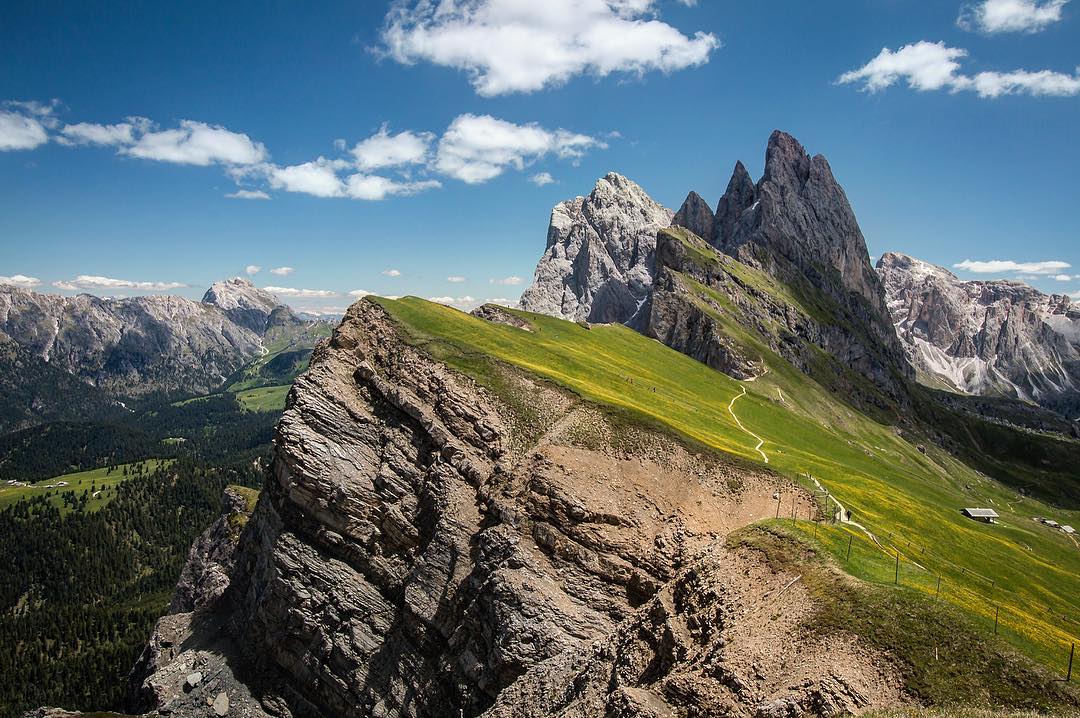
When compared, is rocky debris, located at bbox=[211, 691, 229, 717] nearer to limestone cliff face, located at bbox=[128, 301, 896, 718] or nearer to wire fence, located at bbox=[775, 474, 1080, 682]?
limestone cliff face, located at bbox=[128, 301, 896, 718]

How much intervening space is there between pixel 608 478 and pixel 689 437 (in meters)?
10.4

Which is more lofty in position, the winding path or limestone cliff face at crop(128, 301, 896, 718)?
the winding path

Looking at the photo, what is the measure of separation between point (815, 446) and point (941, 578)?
54.4 metres

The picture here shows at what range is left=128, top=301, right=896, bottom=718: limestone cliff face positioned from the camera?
32.4m

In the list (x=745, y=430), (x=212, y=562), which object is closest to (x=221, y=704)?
(x=212, y=562)

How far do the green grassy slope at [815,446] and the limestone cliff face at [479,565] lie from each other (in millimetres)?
5888

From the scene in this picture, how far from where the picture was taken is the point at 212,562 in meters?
97.5

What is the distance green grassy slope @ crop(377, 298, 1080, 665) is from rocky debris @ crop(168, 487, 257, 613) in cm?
5448

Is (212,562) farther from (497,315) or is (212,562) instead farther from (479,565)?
(479,565)

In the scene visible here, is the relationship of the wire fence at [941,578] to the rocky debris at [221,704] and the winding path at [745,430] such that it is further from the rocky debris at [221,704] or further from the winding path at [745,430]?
the rocky debris at [221,704]

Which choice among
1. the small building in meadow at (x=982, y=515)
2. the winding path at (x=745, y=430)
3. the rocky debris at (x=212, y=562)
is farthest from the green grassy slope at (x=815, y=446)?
the rocky debris at (x=212, y=562)

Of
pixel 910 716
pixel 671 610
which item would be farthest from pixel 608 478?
pixel 910 716

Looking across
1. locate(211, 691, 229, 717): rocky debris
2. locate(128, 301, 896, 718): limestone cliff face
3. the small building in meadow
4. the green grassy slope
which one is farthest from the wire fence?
locate(211, 691, 229, 717): rocky debris

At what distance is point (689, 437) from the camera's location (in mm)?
52906
